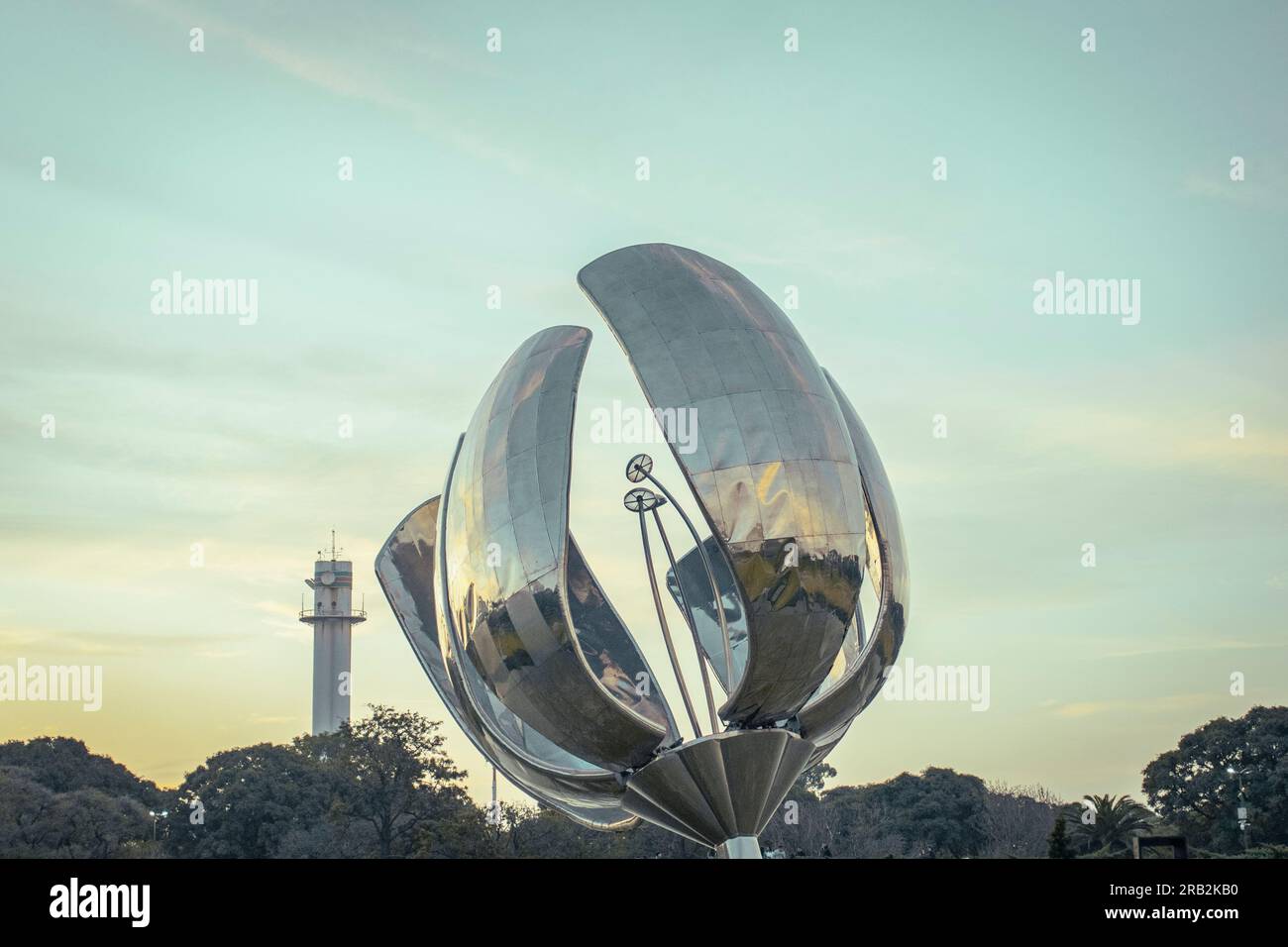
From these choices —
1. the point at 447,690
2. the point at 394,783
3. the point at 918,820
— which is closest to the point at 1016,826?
the point at 918,820

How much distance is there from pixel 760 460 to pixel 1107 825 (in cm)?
2995

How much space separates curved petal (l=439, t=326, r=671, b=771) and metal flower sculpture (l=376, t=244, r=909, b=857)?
3 cm

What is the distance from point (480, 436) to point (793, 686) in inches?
196

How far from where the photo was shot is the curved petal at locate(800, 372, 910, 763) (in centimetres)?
1697

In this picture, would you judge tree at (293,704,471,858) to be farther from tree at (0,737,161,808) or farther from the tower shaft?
the tower shaft

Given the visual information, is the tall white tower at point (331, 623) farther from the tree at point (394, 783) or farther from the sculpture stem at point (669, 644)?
the sculpture stem at point (669, 644)

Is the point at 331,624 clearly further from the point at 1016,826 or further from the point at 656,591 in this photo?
the point at 656,591

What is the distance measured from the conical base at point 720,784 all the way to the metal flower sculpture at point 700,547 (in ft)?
0.08

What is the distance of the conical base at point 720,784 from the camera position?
52.4 feet

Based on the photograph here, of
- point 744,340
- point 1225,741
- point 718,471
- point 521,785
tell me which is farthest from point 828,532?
point 1225,741

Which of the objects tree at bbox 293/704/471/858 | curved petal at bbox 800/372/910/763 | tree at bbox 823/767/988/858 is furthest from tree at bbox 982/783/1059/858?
curved petal at bbox 800/372/910/763

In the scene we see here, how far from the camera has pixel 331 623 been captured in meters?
90.5
